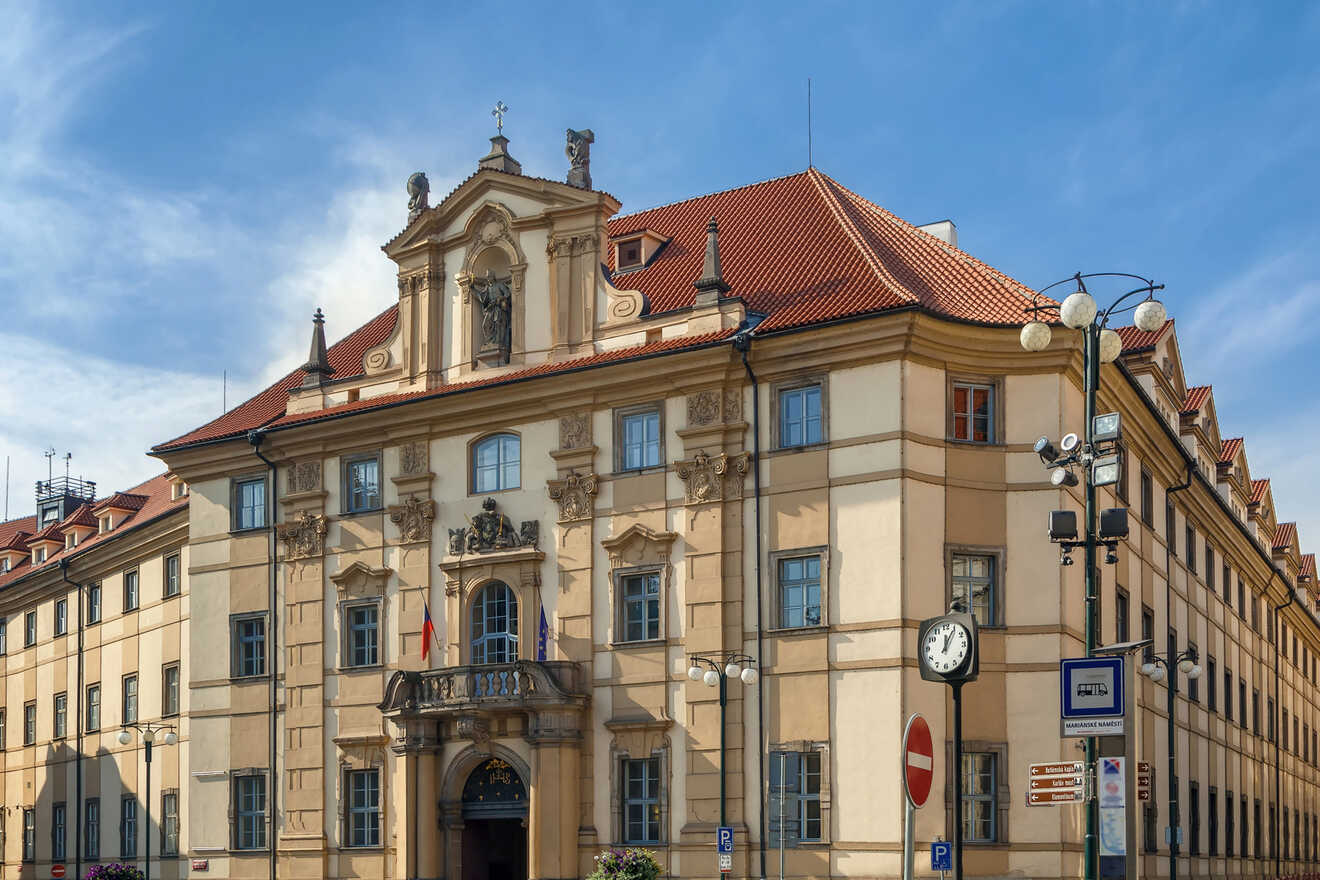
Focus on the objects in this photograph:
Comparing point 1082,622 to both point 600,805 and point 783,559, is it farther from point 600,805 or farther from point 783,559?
point 600,805

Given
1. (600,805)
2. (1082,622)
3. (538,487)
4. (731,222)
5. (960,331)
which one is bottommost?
(600,805)

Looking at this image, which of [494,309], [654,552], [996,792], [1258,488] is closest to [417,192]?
[494,309]

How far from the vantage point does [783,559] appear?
3681 centimetres

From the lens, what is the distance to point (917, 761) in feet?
53.6

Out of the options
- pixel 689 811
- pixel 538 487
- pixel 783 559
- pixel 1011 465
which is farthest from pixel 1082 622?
pixel 538 487

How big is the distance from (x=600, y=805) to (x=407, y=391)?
11.5 m

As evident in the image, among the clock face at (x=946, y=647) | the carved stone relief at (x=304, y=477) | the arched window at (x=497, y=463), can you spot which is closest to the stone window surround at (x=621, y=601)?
the arched window at (x=497, y=463)

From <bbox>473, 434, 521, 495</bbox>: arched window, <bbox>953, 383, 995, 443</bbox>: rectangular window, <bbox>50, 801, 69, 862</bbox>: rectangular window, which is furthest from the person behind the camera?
<bbox>50, 801, 69, 862</bbox>: rectangular window

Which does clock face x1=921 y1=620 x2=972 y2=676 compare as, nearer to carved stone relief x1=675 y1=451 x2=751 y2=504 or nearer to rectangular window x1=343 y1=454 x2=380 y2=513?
carved stone relief x1=675 y1=451 x2=751 y2=504

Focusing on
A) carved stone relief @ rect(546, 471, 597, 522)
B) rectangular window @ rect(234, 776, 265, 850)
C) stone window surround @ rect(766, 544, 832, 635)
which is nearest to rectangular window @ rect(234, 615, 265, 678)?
rectangular window @ rect(234, 776, 265, 850)

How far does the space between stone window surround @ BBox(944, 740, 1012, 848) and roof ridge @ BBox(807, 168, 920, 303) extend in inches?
353

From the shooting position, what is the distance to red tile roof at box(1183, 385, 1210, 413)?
52.7 m

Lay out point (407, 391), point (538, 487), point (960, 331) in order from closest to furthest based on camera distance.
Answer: point (960, 331)
point (538, 487)
point (407, 391)

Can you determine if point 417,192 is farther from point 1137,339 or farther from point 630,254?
point 1137,339
